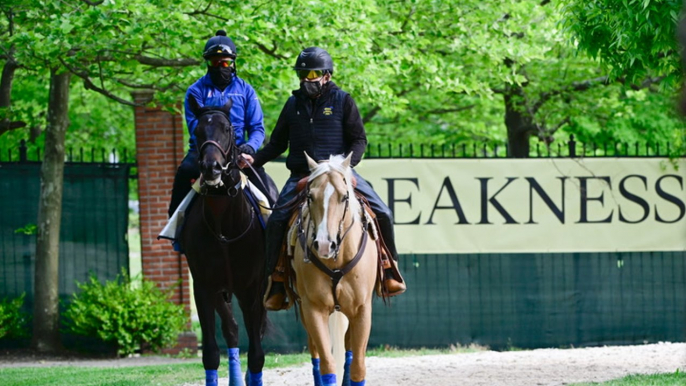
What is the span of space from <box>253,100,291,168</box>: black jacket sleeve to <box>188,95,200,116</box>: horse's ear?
683mm

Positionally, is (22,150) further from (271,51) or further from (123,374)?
(123,374)

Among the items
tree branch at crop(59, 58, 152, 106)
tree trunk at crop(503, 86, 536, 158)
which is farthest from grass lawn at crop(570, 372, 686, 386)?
tree trunk at crop(503, 86, 536, 158)

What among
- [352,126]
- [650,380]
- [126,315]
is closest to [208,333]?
[352,126]

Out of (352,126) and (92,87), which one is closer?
(352,126)

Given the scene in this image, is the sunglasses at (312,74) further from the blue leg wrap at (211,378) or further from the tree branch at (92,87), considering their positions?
the tree branch at (92,87)

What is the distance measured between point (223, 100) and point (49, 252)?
5763 mm

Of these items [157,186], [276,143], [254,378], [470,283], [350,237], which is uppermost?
[276,143]

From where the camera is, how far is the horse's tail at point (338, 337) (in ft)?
24.3

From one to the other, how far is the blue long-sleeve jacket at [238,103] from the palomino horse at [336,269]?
157 centimetres

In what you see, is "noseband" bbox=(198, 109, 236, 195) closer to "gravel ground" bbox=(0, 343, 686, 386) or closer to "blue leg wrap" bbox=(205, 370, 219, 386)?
"blue leg wrap" bbox=(205, 370, 219, 386)

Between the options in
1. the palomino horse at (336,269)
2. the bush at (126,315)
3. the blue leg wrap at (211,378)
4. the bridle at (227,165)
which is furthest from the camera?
the bush at (126,315)

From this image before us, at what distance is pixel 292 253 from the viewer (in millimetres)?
7609

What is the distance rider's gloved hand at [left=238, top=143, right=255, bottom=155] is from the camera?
8.22 meters

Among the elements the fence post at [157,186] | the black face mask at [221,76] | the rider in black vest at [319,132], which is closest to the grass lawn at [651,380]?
the rider in black vest at [319,132]
